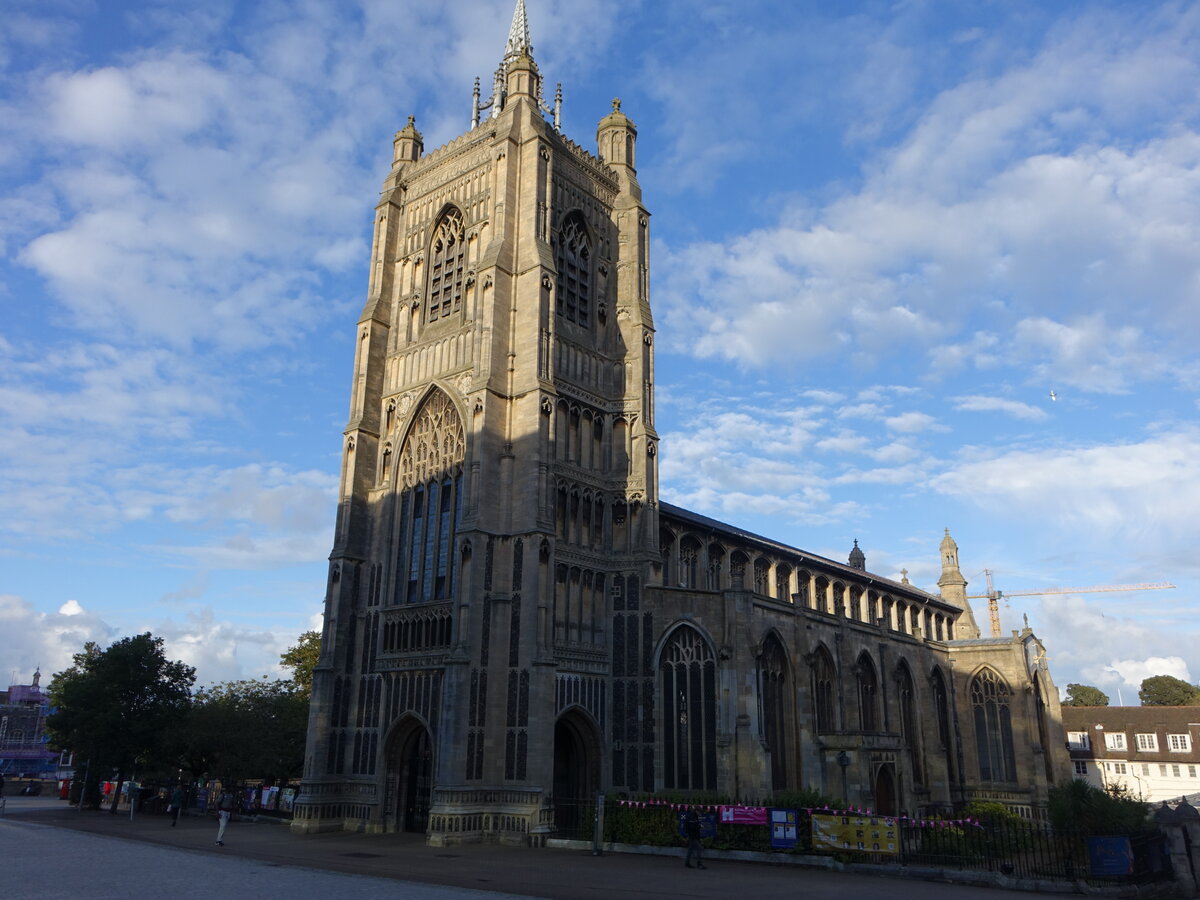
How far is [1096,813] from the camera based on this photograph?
23.7 metres

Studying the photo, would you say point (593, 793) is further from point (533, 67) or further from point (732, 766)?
point (533, 67)

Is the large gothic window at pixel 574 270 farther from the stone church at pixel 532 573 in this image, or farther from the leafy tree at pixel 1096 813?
the leafy tree at pixel 1096 813

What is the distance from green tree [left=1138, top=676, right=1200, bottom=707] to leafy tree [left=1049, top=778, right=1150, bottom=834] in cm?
9229

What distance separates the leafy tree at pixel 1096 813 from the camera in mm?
23359

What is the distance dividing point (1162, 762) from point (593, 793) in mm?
56599

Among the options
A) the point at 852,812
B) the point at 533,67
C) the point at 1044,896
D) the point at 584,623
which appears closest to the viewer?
the point at 1044,896

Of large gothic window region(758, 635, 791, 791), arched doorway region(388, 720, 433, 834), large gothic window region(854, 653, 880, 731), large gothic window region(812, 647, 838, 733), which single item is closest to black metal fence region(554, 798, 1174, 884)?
large gothic window region(758, 635, 791, 791)

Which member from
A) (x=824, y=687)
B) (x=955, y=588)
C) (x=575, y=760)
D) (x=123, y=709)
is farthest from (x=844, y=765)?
(x=955, y=588)

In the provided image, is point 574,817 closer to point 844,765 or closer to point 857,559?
point 844,765

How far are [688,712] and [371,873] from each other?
1574 cm

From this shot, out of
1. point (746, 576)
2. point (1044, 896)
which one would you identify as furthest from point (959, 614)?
point (1044, 896)

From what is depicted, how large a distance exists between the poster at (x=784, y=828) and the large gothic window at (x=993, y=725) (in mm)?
31544

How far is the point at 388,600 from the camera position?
125ft

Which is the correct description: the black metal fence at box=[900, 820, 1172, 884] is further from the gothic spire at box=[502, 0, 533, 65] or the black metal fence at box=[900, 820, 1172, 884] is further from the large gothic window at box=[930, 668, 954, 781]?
the gothic spire at box=[502, 0, 533, 65]
